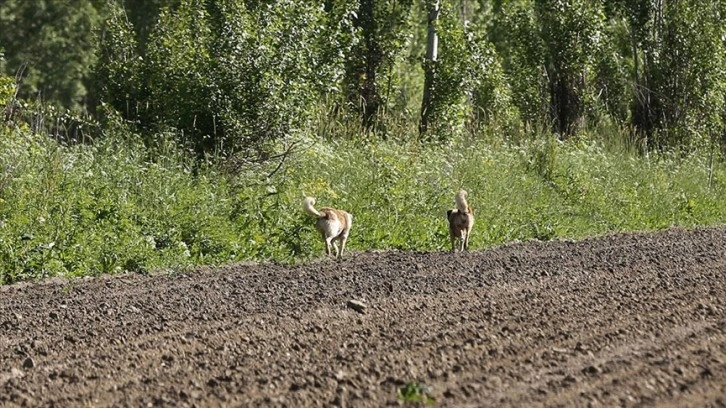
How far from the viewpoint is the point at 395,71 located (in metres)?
25.7

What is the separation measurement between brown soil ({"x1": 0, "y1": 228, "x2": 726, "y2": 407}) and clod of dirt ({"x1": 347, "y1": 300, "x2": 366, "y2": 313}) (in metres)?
0.02

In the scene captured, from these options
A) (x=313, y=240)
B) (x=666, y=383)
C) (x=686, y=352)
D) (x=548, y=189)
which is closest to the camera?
(x=666, y=383)

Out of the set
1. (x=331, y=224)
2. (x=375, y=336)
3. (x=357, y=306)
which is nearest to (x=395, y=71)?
(x=331, y=224)

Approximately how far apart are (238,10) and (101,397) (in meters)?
11.0

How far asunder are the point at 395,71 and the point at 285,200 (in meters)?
10.3

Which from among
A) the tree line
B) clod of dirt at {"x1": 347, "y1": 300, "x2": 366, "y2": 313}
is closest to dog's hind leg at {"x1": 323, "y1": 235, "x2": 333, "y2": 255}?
the tree line

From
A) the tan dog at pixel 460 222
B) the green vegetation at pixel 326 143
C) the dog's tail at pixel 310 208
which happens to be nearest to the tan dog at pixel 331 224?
the dog's tail at pixel 310 208

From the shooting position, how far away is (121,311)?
392 inches

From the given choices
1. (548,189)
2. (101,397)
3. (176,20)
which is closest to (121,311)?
(101,397)

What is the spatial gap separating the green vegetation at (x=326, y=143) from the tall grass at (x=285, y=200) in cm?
3

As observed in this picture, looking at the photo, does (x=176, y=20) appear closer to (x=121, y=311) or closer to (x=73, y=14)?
(x=121, y=311)

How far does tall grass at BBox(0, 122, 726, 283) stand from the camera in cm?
1332

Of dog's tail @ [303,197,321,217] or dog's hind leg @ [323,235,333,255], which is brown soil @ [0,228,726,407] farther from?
dog's tail @ [303,197,321,217]

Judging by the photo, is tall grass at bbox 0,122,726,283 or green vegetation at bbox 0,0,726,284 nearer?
tall grass at bbox 0,122,726,283
